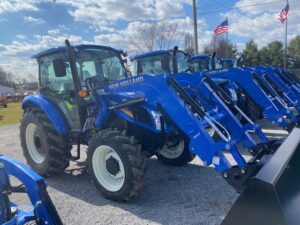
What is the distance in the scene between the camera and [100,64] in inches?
225

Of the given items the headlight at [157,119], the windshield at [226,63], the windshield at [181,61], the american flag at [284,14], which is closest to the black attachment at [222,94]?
the headlight at [157,119]

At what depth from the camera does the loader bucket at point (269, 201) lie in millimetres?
2193

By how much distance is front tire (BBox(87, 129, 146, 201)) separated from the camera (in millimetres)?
4176

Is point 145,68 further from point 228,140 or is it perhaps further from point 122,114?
point 228,140

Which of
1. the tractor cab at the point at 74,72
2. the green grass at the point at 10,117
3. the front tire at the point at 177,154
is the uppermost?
the tractor cab at the point at 74,72

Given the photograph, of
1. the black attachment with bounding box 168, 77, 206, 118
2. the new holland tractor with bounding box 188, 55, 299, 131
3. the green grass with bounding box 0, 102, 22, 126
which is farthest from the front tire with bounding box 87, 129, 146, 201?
the green grass with bounding box 0, 102, 22, 126

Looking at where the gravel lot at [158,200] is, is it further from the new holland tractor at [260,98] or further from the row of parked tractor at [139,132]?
the new holland tractor at [260,98]

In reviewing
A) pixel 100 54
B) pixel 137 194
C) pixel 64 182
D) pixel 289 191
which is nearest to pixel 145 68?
pixel 100 54

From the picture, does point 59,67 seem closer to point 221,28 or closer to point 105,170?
point 105,170

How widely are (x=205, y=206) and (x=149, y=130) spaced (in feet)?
4.59

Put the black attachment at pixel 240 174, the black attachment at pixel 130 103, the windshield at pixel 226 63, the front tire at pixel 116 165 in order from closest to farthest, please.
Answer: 1. the black attachment at pixel 240 174
2. the front tire at pixel 116 165
3. the black attachment at pixel 130 103
4. the windshield at pixel 226 63

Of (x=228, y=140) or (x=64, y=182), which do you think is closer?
(x=228, y=140)

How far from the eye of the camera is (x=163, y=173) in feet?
18.8

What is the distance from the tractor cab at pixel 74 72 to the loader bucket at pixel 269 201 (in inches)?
130
